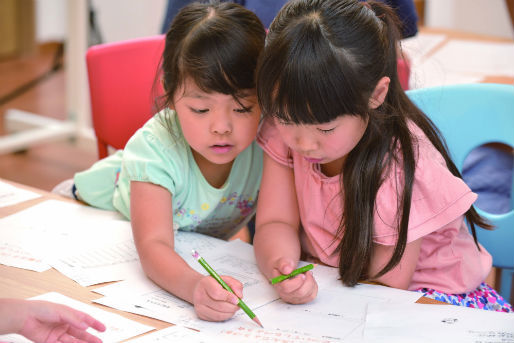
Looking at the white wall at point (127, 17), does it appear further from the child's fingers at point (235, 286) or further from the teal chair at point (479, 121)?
the child's fingers at point (235, 286)

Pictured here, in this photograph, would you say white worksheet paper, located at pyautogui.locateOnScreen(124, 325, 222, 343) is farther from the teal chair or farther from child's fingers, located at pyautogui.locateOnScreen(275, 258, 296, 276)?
the teal chair

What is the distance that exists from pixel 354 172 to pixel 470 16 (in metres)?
3.14

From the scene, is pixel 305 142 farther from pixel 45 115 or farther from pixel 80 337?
pixel 45 115

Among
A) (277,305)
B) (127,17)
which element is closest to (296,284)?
(277,305)

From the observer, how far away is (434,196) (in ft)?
3.67

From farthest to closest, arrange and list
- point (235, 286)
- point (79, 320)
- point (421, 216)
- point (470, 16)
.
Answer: point (470, 16) → point (421, 216) → point (235, 286) → point (79, 320)

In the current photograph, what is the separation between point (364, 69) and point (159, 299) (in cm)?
48

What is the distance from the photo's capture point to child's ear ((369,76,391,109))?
108 cm

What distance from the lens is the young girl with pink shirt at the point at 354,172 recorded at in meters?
1.02

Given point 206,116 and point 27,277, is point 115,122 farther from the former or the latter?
point 27,277

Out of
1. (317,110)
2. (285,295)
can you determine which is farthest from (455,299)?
(317,110)

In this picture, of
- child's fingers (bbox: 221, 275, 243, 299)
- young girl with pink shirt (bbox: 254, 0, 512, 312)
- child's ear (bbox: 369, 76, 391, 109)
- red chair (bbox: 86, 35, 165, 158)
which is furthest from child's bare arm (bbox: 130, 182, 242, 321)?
red chair (bbox: 86, 35, 165, 158)

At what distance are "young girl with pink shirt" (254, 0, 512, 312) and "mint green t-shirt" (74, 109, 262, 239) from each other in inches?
5.0

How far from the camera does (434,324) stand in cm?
96
